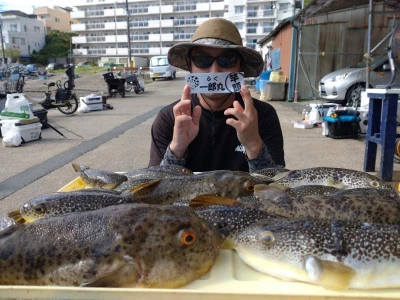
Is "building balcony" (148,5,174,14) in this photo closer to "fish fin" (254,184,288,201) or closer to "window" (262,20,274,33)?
"window" (262,20,274,33)

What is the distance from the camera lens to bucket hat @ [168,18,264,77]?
8.87ft

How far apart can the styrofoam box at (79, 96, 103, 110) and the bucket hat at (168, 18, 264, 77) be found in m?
14.5

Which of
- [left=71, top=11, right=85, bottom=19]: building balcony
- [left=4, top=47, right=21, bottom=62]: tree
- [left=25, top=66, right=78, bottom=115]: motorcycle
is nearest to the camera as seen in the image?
[left=25, top=66, right=78, bottom=115]: motorcycle

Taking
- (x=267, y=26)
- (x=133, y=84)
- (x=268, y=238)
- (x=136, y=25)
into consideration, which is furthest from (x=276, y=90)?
(x=136, y=25)

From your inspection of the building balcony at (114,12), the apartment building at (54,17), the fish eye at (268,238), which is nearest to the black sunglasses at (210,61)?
the fish eye at (268,238)

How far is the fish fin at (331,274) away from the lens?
3.61 feet

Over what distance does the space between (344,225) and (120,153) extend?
7835mm

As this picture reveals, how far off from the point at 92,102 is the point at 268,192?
53.6 ft

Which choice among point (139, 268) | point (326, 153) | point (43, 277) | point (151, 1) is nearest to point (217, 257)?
point (139, 268)

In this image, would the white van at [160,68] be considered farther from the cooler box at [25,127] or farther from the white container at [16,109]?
the white container at [16,109]

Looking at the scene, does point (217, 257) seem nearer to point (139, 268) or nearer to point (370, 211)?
point (139, 268)

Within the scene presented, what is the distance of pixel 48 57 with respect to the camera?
8662cm

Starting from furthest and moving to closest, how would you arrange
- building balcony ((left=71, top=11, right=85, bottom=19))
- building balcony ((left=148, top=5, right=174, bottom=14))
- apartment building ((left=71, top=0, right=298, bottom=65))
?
building balcony ((left=71, top=11, right=85, bottom=19)), building balcony ((left=148, top=5, right=174, bottom=14)), apartment building ((left=71, top=0, right=298, bottom=65))

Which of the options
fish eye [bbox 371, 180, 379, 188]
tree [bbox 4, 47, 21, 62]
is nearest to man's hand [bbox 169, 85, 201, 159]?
fish eye [bbox 371, 180, 379, 188]
